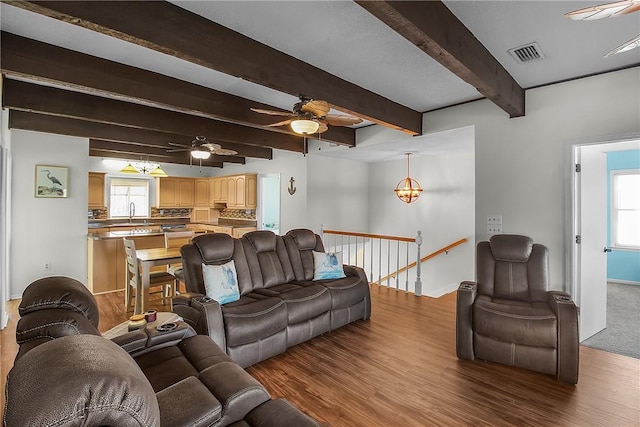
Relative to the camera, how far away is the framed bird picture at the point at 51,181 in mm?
4852

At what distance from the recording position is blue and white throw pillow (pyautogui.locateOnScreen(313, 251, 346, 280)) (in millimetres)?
3967

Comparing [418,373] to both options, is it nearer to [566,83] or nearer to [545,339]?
[545,339]

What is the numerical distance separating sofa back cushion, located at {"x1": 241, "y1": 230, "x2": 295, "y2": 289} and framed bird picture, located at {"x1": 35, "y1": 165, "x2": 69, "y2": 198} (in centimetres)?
346

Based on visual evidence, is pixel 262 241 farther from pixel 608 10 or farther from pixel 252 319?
pixel 608 10

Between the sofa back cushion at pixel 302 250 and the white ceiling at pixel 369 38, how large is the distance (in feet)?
6.35

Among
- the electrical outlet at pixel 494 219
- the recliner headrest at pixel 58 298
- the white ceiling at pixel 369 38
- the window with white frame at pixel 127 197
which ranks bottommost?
the recliner headrest at pixel 58 298

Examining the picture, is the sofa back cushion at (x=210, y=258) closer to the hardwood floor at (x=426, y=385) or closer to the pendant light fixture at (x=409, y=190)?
the hardwood floor at (x=426, y=385)

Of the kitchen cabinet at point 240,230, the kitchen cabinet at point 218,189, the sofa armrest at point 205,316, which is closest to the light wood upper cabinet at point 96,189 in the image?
the kitchen cabinet at point 218,189

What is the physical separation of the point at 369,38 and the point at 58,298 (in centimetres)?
274

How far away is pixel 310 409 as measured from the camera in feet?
7.49

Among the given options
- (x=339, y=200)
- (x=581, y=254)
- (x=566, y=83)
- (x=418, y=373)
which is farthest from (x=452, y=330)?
(x=339, y=200)

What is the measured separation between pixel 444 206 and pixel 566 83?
3491mm

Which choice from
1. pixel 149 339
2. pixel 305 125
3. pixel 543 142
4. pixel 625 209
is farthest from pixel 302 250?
pixel 625 209

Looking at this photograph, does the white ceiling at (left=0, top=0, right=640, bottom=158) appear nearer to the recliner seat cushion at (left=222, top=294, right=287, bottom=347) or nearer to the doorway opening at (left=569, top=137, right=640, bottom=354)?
the doorway opening at (left=569, top=137, right=640, bottom=354)
